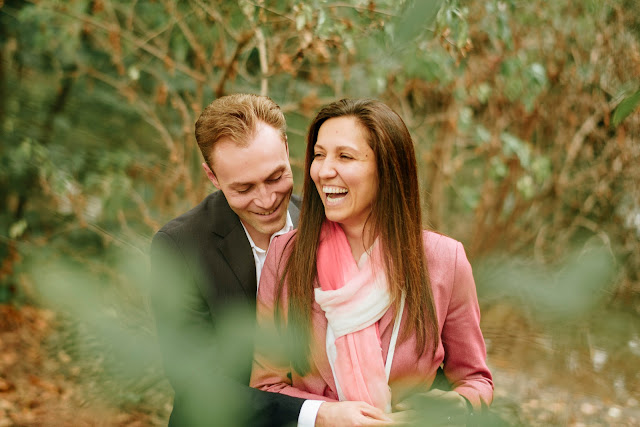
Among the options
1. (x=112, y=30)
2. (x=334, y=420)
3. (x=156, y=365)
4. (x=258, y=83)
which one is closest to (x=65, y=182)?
(x=112, y=30)

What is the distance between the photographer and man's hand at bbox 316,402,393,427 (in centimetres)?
145

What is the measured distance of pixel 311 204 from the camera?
177 cm

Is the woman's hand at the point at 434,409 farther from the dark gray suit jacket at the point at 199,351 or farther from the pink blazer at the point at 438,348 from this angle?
the pink blazer at the point at 438,348

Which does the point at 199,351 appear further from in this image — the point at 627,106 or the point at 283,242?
the point at 283,242

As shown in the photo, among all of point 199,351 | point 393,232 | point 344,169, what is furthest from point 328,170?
point 199,351

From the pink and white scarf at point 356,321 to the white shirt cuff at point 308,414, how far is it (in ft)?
0.33

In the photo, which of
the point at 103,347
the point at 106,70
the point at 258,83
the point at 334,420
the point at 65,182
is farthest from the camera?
the point at 106,70

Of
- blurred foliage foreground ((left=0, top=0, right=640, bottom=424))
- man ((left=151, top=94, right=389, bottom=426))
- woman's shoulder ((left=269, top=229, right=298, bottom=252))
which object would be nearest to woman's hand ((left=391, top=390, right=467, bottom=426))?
man ((left=151, top=94, right=389, bottom=426))

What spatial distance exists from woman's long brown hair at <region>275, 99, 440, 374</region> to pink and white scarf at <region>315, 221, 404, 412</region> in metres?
0.04

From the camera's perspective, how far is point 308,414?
60.2 inches

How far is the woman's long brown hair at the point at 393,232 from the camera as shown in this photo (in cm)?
159

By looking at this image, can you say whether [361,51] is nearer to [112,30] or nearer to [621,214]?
[112,30]

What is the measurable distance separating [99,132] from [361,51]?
255 cm

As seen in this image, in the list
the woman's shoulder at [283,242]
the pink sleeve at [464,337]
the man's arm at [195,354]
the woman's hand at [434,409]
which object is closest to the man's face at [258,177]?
the woman's shoulder at [283,242]
